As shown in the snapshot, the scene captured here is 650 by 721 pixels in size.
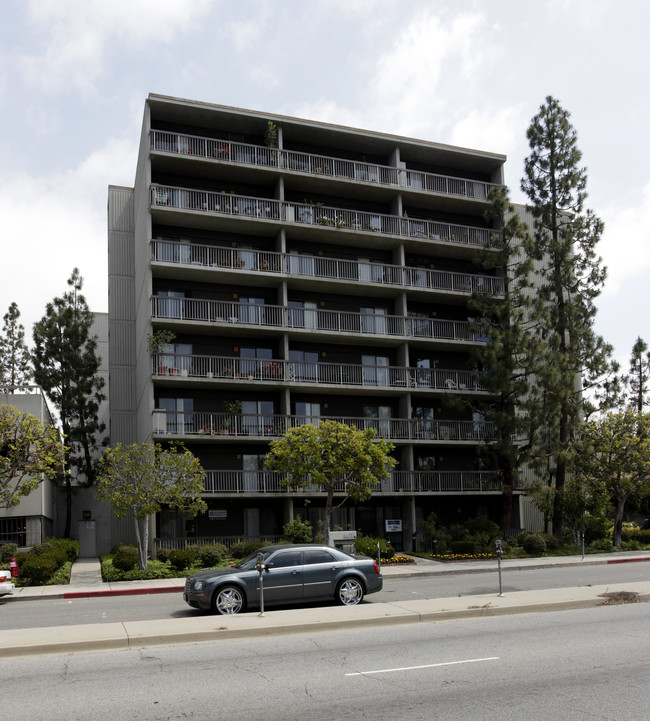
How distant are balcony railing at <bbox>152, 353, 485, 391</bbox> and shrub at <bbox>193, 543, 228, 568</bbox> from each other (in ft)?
25.6

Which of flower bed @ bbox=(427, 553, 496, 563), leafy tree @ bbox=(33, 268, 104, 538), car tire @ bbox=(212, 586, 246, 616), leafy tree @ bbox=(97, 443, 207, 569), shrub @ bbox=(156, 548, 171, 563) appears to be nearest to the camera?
car tire @ bbox=(212, 586, 246, 616)

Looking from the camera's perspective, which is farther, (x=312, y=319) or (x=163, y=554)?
(x=312, y=319)

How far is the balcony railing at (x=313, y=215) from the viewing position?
33.9 metres

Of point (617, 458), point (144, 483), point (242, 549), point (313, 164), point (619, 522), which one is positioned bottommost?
point (242, 549)

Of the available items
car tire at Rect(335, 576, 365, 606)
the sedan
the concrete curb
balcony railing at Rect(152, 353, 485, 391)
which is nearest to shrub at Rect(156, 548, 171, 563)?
balcony railing at Rect(152, 353, 485, 391)

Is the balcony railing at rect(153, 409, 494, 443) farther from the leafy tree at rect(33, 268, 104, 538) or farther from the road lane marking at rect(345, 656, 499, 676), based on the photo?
the road lane marking at rect(345, 656, 499, 676)

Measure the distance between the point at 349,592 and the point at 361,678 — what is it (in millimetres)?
7199

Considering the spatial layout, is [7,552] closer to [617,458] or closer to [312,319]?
[312,319]

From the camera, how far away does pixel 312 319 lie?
35.6 metres

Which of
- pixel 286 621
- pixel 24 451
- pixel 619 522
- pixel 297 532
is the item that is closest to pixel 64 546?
pixel 24 451

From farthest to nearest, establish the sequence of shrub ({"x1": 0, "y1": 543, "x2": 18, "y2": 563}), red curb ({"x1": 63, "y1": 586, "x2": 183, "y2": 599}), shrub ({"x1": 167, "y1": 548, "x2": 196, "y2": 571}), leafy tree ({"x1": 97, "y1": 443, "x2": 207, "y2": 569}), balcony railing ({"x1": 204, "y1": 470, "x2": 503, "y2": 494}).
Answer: balcony railing ({"x1": 204, "y1": 470, "x2": 503, "y2": 494}) < shrub ({"x1": 0, "y1": 543, "x2": 18, "y2": 563}) < leafy tree ({"x1": 97, "y1": 443, "x2": 207, "y2": 569}) < shrub ({"x1": 167, "y1": 548, "x2": 196, "y2": 571}) < red curb ({"x1": 63, "y1": 586, "x2": 183, "y2": 599})

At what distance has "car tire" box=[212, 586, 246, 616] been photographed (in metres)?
15.3

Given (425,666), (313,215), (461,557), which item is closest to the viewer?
(425,666)

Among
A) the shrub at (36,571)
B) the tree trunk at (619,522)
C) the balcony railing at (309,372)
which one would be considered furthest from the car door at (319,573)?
the tree trunk at (619,522)
